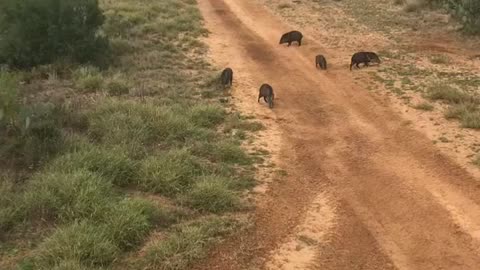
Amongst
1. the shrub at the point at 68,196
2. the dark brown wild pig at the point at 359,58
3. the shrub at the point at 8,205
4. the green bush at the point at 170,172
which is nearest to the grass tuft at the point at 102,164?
the green bush at the point at 170,172

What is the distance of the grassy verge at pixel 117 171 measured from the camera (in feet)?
19.9

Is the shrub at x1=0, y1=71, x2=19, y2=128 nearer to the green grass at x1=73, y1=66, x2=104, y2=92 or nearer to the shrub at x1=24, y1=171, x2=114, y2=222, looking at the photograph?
the shrub at x1=24, y1=171, x2=114, y2=222

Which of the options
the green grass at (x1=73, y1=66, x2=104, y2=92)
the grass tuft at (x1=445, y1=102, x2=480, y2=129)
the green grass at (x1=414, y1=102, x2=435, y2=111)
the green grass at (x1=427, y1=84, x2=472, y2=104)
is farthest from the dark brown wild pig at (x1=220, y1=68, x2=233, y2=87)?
the grass tuft at (x1=445, y1=102, x2=480, y2=129)

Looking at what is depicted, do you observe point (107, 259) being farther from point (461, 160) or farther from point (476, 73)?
point (476, 73)

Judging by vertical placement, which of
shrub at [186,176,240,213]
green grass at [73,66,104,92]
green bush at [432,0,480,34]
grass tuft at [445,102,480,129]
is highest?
green bush at [432,0,480,34]

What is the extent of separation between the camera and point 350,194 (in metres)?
7.71

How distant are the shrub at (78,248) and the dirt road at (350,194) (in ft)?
3.42

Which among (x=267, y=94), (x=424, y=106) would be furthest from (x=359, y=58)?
(x=267, y=94)

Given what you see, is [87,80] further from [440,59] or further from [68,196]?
[440,59]

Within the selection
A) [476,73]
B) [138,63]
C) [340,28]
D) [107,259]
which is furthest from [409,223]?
[340,28]

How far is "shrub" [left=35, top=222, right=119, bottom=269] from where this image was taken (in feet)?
18.7

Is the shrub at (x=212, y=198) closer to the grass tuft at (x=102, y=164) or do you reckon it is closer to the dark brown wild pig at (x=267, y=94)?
the grass tuft at (x=102, y=164)

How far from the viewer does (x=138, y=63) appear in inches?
528

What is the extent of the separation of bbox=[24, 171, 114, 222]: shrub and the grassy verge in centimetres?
1
